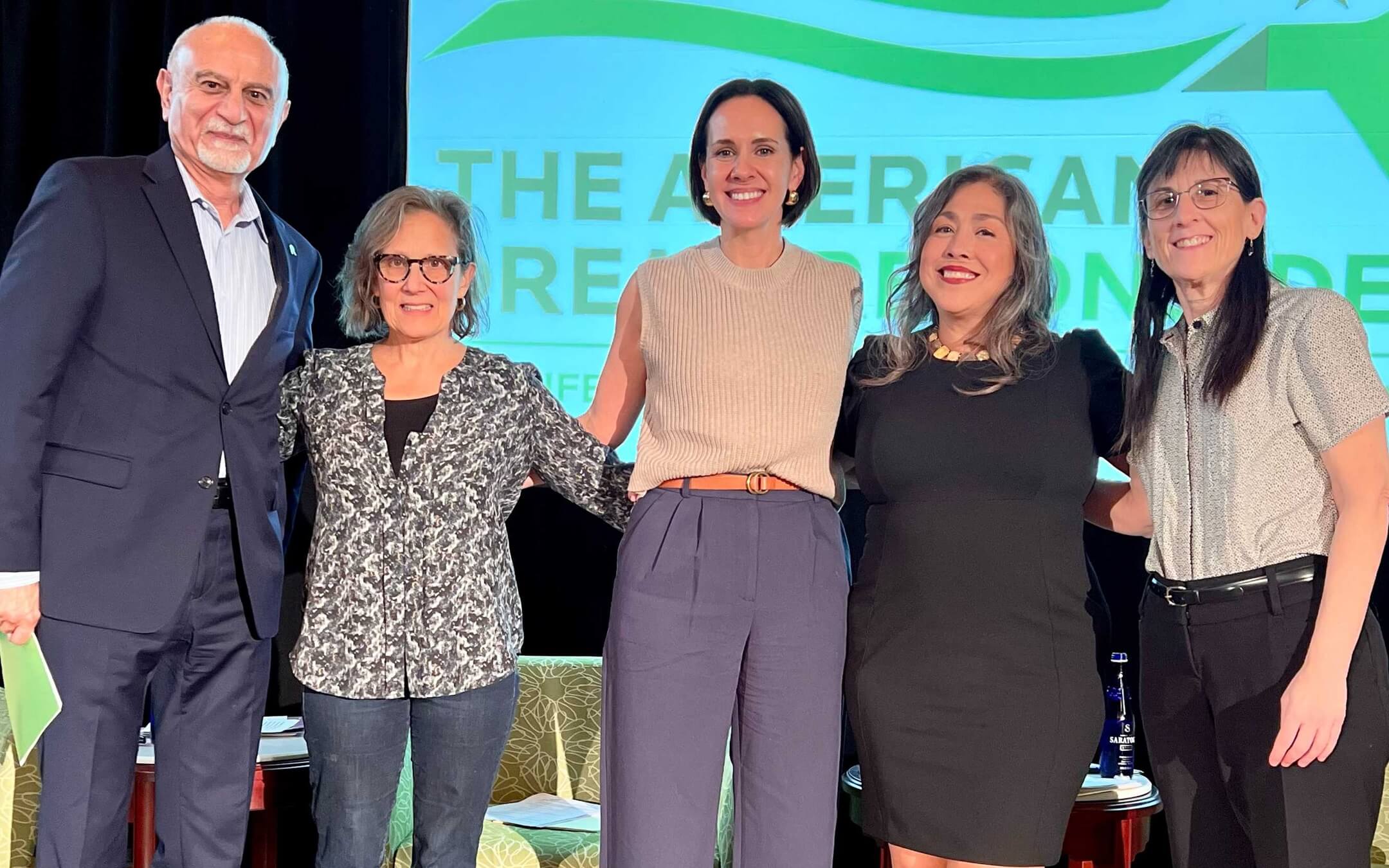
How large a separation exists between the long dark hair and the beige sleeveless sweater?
527mm

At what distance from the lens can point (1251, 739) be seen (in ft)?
6.28

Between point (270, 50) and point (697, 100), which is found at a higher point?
point (697, 100)

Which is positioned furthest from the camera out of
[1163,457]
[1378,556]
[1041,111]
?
[1041,111]

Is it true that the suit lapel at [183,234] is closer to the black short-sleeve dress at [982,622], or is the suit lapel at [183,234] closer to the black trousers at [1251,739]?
the black short-sleeve dress at [982,622]

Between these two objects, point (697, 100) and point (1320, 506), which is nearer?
point (1320, 506)

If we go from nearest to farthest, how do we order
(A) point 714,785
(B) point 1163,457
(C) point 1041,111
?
(B) point 1163,457 → (A) point 714,785 → (C) point 1041,111

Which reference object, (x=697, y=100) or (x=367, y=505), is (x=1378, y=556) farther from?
(x=697, y=100)

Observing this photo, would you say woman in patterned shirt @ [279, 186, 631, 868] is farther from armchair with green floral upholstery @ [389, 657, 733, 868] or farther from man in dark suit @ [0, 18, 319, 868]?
armchair with green floral upholstery @ [389, 657, 733, 868]

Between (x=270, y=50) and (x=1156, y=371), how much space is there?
1.74 meters

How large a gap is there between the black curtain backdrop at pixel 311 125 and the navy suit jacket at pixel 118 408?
5.91 ft

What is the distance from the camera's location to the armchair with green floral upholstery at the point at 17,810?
334cm

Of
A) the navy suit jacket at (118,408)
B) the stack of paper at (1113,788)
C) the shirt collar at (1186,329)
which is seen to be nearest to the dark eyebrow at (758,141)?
the shirt collar at (1186,329)

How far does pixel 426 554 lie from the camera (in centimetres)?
219

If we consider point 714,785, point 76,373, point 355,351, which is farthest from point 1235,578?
point 76,373
